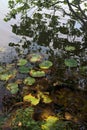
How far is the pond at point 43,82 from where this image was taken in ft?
21.2

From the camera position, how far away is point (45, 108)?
706 centimetres

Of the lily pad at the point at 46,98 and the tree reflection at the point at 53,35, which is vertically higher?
the tree reflection at the point at 53,35

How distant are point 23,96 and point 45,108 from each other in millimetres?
726

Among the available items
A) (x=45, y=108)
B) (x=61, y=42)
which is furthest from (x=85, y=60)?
(x=45, y=108)

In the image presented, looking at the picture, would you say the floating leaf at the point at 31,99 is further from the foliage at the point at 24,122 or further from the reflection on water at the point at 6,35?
the reflection on water at the point at 6,35

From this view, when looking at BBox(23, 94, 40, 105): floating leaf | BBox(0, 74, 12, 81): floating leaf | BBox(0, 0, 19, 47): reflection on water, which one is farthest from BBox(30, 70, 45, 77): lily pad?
BBox(0, 0, 19, 47): reflection on water

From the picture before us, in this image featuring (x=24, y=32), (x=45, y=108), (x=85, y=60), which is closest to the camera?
(x=45, y=108)

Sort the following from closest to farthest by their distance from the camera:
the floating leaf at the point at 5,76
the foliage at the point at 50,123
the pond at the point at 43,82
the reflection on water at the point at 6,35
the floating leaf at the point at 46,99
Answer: the foliage at the point at 50,123
the pond at the point at 43,82
the floating leaf at the point at 46,99
the floating leaf at the point at 5,76
the reflection on water at the point at 6,35

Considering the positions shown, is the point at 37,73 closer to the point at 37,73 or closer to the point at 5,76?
the point at 37,73

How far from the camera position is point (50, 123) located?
617 cm

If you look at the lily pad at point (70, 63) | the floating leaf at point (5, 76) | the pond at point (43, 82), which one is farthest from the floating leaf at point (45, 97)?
the lily pad at point (70, 63)

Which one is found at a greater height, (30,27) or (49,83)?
(30,27)

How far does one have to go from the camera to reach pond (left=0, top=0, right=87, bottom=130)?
6473 millimetres

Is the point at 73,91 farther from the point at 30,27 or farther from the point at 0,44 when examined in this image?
the point at 30,27
